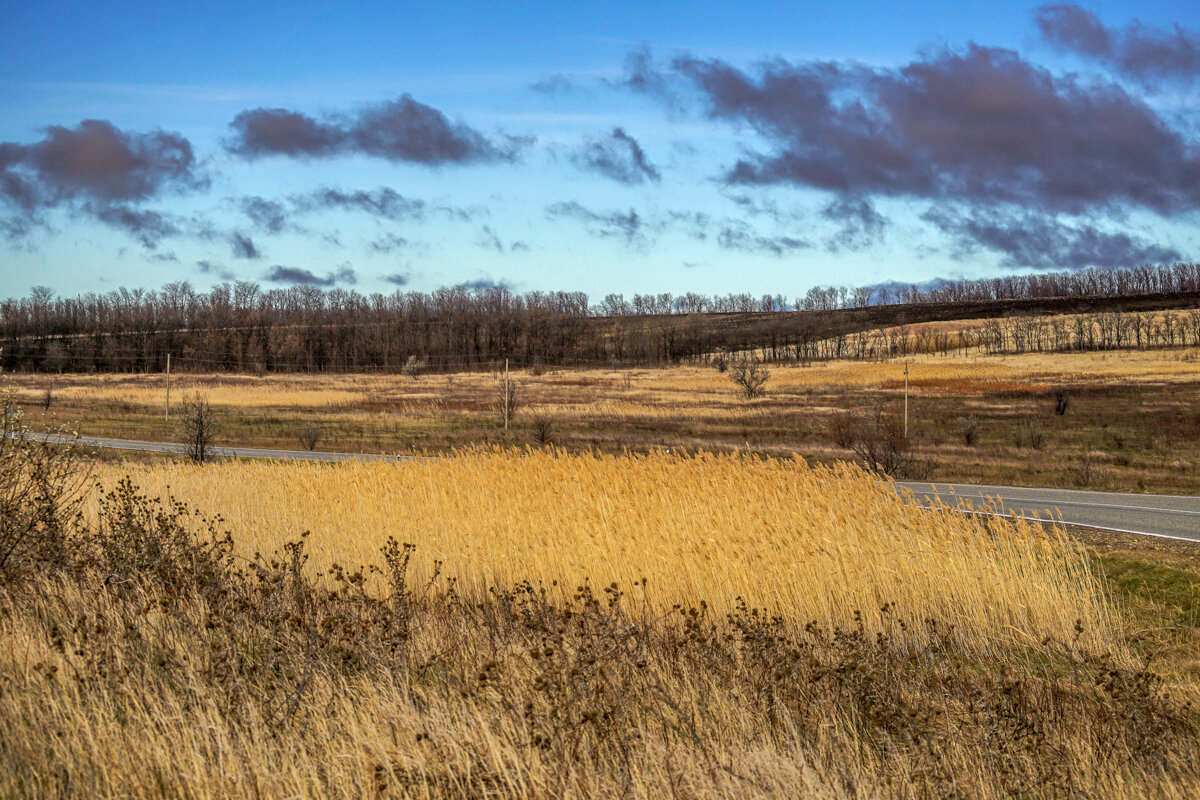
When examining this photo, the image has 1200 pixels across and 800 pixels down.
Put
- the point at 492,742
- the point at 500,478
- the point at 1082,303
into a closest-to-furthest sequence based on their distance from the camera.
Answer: the point at 492,742, the point at 500,478, the point at 1082,303

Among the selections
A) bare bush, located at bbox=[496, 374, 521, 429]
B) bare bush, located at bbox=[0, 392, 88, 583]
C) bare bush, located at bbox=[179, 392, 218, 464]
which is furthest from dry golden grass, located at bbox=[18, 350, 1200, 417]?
bare bush, located at bbox=[0, 392, 88, 583]

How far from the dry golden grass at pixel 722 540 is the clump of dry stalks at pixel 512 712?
1041 millimetres

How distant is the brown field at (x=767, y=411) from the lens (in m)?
33.2

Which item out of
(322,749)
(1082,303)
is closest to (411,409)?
(322,749)

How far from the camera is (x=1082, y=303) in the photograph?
177 meters

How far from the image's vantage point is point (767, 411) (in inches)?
2239

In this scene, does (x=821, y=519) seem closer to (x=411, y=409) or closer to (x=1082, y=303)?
(x=411, y=409)

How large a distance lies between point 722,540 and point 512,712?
15.7 feet

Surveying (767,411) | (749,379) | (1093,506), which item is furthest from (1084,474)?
(749,379)

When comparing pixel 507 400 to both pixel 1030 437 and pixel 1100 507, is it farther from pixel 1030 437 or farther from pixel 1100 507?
pixel 1100 507

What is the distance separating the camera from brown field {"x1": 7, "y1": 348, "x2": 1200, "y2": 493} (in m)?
33.2

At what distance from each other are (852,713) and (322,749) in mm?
3316

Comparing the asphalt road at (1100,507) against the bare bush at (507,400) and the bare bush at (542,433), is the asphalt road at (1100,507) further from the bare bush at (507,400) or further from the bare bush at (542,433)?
the bare bush at (507,400)

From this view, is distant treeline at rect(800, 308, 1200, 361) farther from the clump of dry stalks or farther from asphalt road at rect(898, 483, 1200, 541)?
the clump of dry stalks
